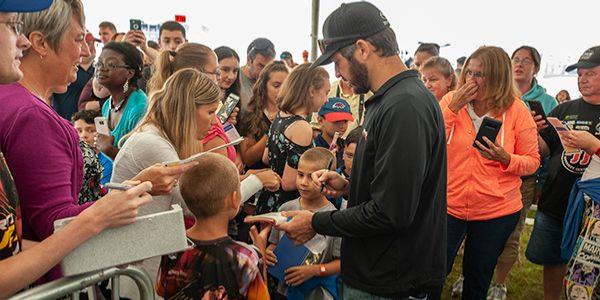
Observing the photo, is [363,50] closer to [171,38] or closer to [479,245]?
[479,245]

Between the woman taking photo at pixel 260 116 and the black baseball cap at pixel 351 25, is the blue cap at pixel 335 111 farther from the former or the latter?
the black baseball cap at pixel 351 25

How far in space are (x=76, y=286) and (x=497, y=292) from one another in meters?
3.19

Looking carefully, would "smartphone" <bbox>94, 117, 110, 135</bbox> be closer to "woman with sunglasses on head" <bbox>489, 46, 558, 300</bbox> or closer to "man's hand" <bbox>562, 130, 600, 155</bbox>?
"man's hand" <bbox>562, 130, 600, 155</bbox>

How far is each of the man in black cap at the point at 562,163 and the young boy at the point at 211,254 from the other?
205 cm

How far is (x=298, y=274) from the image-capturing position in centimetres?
229

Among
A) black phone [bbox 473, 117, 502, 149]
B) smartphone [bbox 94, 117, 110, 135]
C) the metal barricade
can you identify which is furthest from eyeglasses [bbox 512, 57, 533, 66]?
the metal barricade

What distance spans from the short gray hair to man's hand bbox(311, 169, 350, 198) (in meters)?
1.15

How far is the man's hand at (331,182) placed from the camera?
2.07 meters

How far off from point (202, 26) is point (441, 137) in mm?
7270

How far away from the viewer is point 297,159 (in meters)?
2.75

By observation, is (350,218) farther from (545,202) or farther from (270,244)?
(545,202)

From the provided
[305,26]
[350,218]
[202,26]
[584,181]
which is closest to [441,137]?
[350,218]

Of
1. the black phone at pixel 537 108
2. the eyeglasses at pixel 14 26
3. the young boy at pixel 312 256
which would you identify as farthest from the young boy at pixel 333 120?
the eyeglasses at pixel 14 26

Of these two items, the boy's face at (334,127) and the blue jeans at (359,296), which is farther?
the boy's face at (334,127)
